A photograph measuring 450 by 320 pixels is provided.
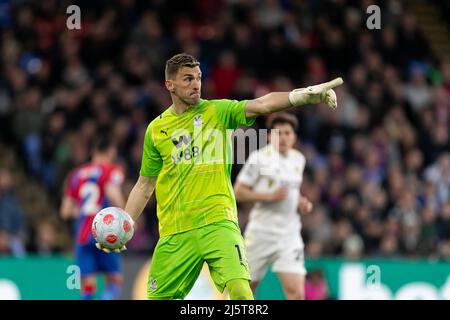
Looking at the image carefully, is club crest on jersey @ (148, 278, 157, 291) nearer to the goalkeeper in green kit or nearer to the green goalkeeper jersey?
the goalkeeper in green kit

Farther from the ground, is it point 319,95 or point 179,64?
point 179,64

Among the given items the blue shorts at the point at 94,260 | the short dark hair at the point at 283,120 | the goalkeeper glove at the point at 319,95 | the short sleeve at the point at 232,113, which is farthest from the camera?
the blue shorts at the point at 94,260

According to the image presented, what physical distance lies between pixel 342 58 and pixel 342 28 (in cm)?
68

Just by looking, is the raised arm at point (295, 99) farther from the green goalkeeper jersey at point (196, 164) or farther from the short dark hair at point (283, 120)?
the short dark hair at point (283, 120)

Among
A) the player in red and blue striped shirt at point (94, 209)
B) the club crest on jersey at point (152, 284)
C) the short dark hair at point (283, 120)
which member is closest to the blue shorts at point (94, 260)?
the player in red and blue striped shirt at point (94, 209)

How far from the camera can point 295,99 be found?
7.63 m

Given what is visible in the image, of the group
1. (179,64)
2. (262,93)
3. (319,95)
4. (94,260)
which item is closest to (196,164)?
(179,64)

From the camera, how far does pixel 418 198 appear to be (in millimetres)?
18297

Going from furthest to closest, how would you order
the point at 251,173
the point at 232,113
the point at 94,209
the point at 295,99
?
the point at 94,209 < the point at 251,173 < the point at 232,113 < the point at 295,99

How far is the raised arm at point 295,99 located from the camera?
24.5 ft

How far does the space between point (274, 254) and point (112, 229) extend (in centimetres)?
339

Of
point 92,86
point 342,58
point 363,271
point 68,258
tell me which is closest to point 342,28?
point 342,58

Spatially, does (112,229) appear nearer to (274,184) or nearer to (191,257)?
(191,257)
